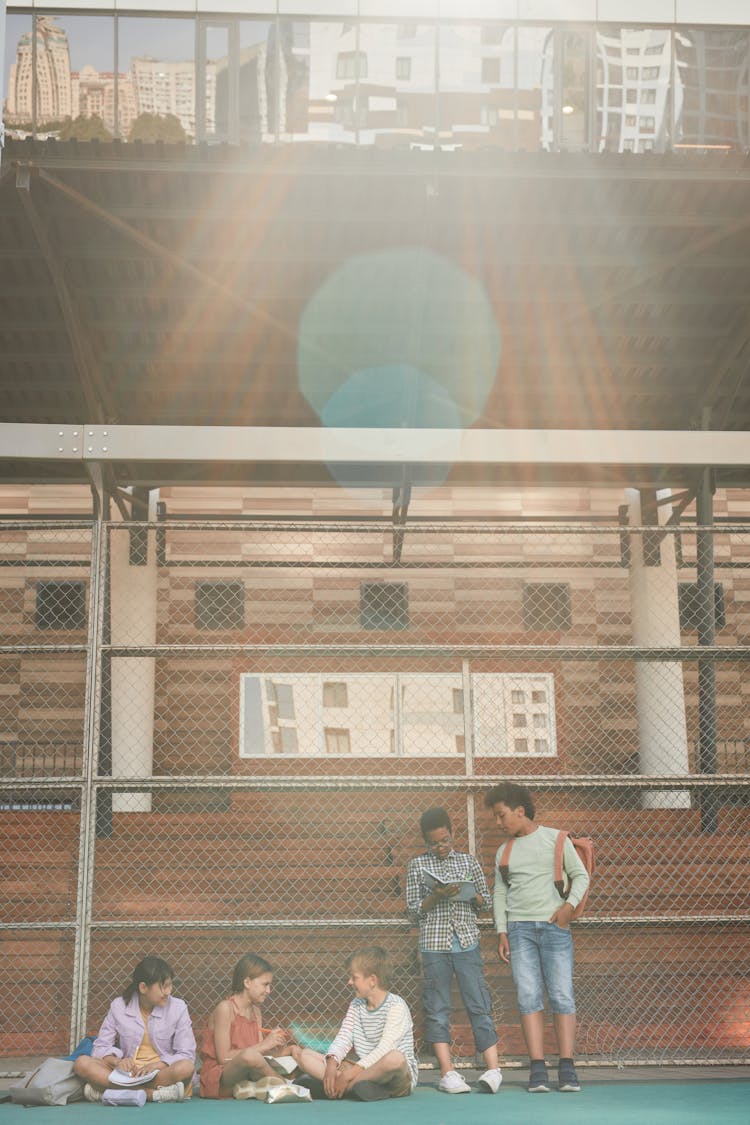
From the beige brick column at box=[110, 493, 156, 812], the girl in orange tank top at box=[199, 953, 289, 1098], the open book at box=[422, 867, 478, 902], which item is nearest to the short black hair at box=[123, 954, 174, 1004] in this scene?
the girl in orange tank top at box=[199, 953, 289, 1098]

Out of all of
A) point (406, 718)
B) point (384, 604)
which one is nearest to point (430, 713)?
point (406, 718)

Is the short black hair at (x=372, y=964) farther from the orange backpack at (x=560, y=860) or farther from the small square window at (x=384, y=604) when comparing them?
the small square window at (x=384, y=604)

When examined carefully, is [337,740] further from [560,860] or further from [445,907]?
[560,860]

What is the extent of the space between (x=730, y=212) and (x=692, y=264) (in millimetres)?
725

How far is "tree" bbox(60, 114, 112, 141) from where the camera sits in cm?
1227

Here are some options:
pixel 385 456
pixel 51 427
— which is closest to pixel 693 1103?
pixel 385 456

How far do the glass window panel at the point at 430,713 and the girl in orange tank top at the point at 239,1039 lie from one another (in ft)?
24.1

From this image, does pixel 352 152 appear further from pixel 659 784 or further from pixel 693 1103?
pixel 693 1103

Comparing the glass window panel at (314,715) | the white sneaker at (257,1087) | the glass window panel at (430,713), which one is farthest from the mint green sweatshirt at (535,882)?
the glass window panel at (430,713)

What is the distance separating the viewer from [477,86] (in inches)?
505

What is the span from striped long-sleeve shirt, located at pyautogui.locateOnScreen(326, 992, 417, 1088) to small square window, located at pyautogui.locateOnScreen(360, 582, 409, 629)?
10367 millimetres

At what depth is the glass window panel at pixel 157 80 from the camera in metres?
12.4

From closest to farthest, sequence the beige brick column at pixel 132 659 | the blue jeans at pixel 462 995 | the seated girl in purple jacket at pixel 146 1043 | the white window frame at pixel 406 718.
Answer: the seated girl in purple jacket at pixel 146 1043, the blue jeans at pixel 462 995, the white window frame at pixel 406 718, the beige brick column at pixel 132 659

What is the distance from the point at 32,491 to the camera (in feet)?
57.4
